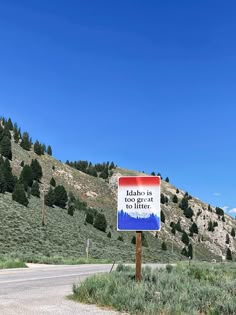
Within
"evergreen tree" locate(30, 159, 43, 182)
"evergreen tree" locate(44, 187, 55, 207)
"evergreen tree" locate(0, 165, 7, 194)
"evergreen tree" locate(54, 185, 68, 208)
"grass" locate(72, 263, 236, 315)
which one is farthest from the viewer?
"evergreen tree" locate(30, 159, 43, 182)

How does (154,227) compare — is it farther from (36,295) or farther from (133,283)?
(36,295)

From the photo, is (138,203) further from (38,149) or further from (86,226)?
(38,149)

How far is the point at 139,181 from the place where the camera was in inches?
480

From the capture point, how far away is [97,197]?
136875 millimetres

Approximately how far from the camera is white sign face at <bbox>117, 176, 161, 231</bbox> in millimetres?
11820

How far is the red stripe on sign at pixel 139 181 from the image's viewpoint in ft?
39.6

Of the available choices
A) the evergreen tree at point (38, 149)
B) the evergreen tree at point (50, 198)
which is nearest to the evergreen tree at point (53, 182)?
the evergreen tree at point (50, 198)

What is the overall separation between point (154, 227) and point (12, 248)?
3721 cm

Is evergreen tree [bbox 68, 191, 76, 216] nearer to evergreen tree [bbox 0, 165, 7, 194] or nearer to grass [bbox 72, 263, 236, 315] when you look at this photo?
evergreen tree [bbox 0, 165, 7, 194]

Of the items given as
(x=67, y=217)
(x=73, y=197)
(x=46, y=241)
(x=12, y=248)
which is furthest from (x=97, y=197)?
(x=12, y=248)

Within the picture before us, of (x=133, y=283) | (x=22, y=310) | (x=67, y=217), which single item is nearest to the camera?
(x=22, y=310)

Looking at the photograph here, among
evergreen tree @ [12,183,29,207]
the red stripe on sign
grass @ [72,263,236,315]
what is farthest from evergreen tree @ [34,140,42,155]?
the red stripe on sign

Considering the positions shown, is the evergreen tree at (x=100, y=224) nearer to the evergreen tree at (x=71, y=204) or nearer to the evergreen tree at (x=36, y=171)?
the evergreen tree at (x=71, y=204)

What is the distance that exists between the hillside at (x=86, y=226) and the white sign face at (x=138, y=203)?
26909 mm
